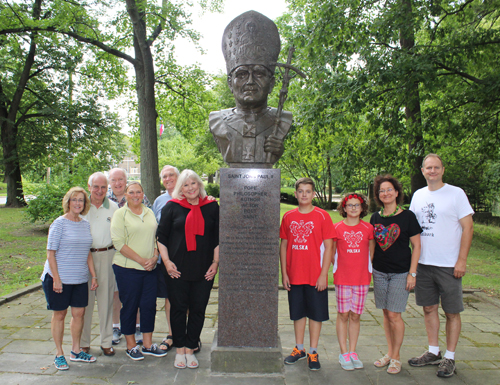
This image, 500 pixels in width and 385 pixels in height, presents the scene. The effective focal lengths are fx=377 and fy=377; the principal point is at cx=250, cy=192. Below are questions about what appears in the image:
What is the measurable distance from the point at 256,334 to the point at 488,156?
10144 mm

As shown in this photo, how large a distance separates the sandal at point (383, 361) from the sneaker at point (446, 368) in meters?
Result: 0.46

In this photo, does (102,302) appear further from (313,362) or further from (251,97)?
(251,97)

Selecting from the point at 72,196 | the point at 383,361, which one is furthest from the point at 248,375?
the point at 72,196

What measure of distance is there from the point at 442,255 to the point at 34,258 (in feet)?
27.4

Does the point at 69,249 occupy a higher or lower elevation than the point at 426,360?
higher

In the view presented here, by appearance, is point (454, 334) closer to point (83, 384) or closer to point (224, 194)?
point (224, 194)

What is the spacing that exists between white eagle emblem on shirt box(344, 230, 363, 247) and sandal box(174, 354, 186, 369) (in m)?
2.01

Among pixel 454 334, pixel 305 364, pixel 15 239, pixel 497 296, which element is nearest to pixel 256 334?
pixel 305 364

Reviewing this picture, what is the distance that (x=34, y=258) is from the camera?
8.54 meters

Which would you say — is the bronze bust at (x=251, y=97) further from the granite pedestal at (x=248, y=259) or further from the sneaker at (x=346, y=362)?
the sneaker at (x=346, y=362)

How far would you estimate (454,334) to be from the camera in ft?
12.3

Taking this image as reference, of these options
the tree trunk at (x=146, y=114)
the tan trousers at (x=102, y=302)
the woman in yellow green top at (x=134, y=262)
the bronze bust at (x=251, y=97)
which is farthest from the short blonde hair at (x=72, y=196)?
the tree trunk at (x=146, y=114)

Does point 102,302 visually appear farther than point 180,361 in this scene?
Yes

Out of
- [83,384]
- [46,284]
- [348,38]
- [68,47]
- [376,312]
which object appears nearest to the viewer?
[83,384]
